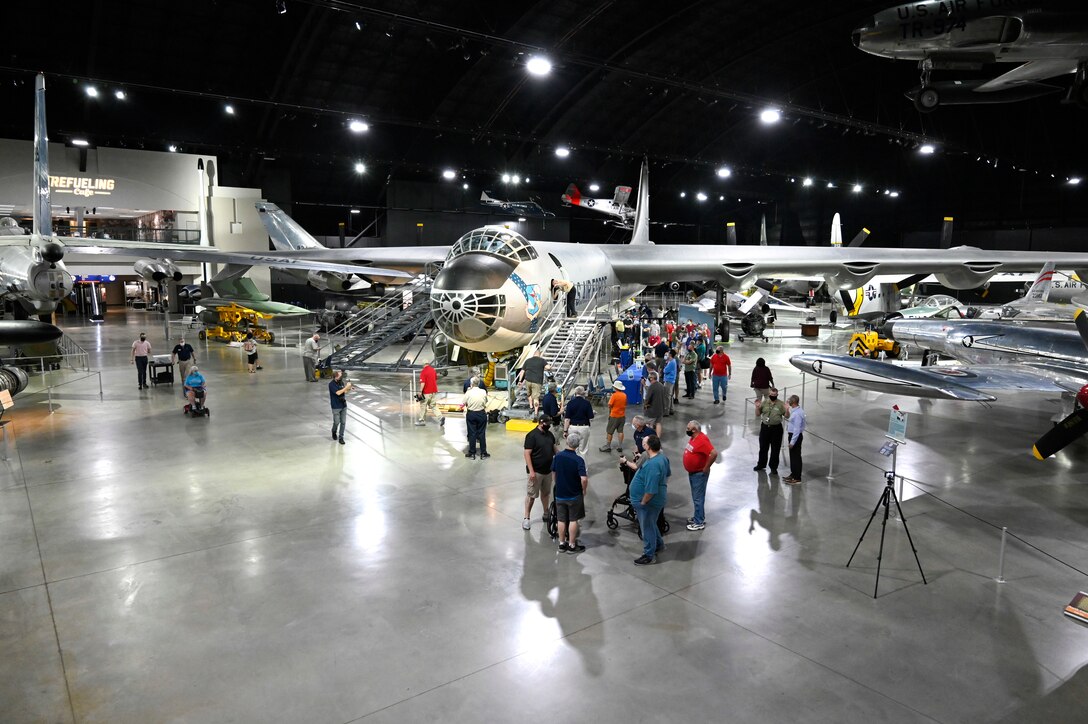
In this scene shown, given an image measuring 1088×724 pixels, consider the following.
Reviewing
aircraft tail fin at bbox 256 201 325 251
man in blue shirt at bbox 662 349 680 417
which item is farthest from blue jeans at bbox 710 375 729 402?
aircraft tail fin at bbox 256 201 325 251

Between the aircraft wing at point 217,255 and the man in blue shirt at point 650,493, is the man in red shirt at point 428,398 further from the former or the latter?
the aircraft wing at point 217,255

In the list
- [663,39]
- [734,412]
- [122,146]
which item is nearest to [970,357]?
[734,412]

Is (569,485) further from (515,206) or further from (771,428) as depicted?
(515,206)

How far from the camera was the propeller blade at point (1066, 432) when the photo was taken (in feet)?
26.7

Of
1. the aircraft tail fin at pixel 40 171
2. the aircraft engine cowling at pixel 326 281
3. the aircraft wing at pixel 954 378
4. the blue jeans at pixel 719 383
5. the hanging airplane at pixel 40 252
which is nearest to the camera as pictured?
the aircraft wing at pixel 954 378

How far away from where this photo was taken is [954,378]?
36.4ft

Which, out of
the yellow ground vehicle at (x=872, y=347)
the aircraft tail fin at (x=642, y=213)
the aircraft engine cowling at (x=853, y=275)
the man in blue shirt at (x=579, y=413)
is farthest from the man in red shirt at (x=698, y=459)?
the aircraft tail fin at (x=642, y=213)

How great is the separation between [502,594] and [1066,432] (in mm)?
→ 7590

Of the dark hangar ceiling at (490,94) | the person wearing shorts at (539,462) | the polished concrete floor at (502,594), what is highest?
the dark hangar ceiling at (490,94)

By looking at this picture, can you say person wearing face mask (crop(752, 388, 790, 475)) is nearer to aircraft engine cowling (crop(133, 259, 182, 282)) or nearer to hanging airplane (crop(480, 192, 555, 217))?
aircraft engine cowling (crop(133, 259, 182, 282))

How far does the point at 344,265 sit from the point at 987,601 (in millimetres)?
21913

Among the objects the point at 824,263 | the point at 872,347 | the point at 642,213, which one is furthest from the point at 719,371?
the point at 642,213

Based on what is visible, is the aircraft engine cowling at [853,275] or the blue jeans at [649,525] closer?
the blue jeans at [649,525]

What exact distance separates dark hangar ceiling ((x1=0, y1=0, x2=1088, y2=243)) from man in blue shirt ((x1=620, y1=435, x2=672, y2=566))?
788 inches
